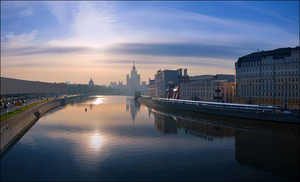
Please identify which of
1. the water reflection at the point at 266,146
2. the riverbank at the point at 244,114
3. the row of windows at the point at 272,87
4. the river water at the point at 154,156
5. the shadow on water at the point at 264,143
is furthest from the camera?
the row of windows at the point at 272,87

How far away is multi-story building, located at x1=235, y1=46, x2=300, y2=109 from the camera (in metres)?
87.6

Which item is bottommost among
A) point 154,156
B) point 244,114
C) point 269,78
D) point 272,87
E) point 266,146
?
point 154,156

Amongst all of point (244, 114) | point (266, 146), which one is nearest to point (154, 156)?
point (266, 146)

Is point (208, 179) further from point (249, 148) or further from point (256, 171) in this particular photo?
point (249, 148)

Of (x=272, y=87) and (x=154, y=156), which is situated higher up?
(x=272, y=87)

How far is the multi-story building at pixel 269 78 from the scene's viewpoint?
87625mm

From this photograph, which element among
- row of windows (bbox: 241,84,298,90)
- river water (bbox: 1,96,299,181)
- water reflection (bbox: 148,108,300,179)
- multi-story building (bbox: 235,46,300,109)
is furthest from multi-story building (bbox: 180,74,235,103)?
river water (bbox: 1,96,299,181)

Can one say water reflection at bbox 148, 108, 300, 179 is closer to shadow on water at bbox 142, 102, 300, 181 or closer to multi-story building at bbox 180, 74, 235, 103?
Result: shadow on water at bbox 142, 102, 300, 181

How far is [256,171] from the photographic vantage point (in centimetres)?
3300

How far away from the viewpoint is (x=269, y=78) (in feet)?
312

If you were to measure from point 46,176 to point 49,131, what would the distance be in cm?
3469

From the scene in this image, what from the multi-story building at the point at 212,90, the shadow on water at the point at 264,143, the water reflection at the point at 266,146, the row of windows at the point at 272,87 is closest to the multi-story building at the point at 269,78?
the row of windows at the point at 272,87

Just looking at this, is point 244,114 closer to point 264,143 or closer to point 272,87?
point 272,87

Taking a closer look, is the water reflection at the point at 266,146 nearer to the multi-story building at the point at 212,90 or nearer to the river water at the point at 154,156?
the river water at the point at 154,156
